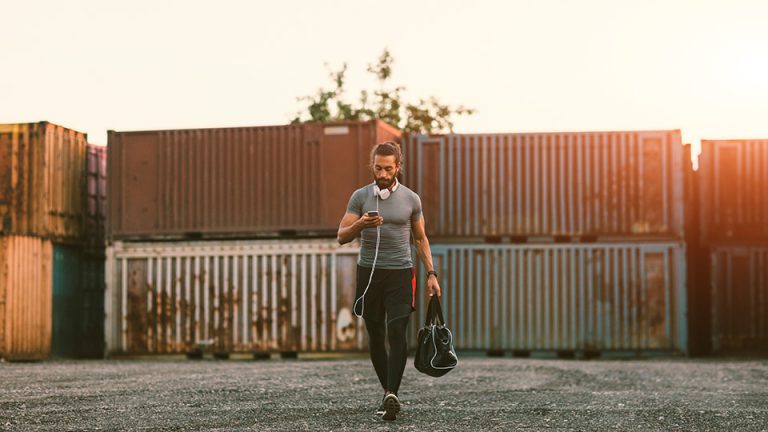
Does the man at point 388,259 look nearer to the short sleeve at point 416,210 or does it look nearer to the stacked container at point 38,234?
the short sleeve at point 416,210

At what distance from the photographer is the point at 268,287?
1948cm

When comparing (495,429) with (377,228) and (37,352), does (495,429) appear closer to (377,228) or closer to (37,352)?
(377,228)

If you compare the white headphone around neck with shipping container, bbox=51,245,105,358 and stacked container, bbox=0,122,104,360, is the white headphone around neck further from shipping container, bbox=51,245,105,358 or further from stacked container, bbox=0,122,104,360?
shipping container, bbox=51,245,105,358

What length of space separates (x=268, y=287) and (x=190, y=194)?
235 cm

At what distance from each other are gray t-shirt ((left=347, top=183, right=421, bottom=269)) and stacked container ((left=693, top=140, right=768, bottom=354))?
13120mm

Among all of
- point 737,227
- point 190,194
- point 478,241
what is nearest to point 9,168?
point 190,194

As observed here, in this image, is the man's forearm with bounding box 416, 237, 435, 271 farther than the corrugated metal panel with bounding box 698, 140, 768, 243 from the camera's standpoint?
No

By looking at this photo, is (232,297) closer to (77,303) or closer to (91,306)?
(77,303)

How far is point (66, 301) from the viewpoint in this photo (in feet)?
69.8

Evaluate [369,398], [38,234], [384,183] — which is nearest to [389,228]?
[384,183]

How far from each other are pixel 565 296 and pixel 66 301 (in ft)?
30.6

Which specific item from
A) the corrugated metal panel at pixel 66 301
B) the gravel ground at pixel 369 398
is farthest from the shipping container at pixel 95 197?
the gravel ground at pixel 369 398

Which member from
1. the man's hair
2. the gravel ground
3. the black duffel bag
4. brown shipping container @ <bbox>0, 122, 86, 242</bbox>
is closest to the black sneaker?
the gravel ground

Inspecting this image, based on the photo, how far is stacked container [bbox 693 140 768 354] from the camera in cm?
2041
